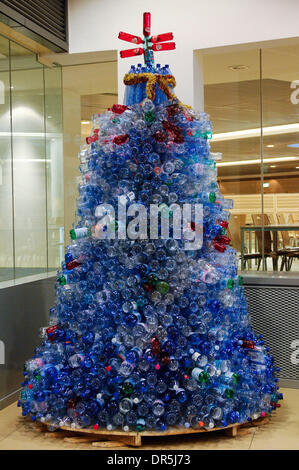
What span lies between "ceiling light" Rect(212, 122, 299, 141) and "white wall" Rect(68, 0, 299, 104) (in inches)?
78.7

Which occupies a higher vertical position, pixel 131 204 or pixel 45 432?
pixel 131 204

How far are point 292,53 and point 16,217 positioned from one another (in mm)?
3447

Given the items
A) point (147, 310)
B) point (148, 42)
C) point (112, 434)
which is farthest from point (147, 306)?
point (148, 42)

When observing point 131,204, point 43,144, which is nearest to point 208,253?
point 131,204

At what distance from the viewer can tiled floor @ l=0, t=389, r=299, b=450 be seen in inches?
129

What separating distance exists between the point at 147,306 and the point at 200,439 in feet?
2.85

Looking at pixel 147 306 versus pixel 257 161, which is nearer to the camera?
pixel 147 306

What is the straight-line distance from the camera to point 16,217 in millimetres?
4664

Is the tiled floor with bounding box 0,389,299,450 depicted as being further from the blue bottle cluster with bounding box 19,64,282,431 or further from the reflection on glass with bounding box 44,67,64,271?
the reflection on glass with bounding box 44,67,64,271

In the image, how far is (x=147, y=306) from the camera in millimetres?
3342

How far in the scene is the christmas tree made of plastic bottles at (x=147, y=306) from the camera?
129 inches

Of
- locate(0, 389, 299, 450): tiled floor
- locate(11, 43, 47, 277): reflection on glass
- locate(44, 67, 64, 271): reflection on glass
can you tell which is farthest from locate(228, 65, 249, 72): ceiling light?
locate(0, 389, 299, 450): tiled floor

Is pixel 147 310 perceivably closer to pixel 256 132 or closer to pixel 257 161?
pixel 257 161

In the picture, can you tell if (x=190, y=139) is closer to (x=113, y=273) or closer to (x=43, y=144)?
(x=113, y=273)
